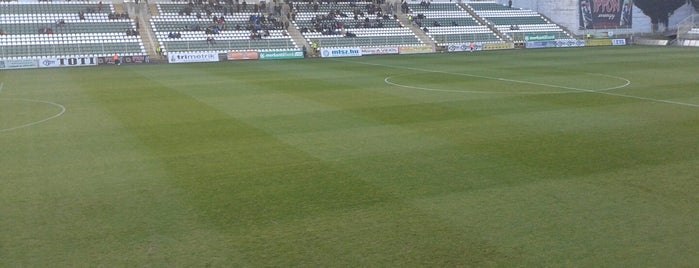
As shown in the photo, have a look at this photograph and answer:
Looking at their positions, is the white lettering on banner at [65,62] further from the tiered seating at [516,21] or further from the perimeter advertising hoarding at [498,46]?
the tiered seating at [516,21]

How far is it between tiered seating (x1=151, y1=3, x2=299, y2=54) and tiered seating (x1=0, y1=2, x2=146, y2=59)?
7.84 ft

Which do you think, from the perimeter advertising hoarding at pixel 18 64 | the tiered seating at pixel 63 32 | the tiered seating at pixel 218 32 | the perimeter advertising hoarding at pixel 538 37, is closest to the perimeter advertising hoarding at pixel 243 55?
the tiered seating at pixel 218 32

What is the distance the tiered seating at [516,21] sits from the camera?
5706 centimetres

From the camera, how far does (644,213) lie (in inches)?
319

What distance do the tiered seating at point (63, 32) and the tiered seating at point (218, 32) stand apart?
7.84 ft

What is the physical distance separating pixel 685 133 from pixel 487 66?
19995mm

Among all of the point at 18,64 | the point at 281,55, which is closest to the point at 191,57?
the point at 281,55

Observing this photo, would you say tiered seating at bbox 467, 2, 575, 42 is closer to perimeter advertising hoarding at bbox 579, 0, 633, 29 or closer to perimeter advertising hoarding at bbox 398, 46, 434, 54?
perimeter advertising hoarding at bbox 579, 0, 633, 29

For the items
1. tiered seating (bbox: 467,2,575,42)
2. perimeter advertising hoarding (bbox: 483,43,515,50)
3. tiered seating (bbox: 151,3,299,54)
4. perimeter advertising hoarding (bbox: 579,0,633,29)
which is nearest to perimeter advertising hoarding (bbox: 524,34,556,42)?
tiered seating (bbox: 467,2,575,42)

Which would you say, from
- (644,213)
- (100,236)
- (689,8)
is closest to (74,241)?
(100,236)

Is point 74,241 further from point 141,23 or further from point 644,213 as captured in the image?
point 141,23

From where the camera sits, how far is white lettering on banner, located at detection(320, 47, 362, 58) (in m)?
45.2

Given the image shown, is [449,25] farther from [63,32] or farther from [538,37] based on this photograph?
[63,32]

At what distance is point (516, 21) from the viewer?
60562 millimetres
